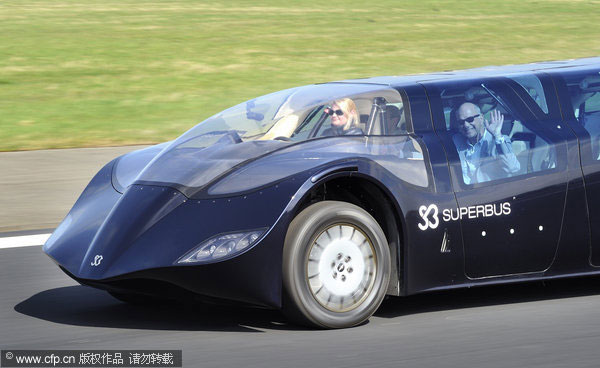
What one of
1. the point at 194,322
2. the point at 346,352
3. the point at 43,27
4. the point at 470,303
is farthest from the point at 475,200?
the point at 43,27

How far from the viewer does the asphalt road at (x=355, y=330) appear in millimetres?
4781

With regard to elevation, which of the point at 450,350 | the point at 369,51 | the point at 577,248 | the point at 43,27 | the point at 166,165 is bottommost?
the point at 450,350

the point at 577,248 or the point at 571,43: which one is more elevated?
the point at 571,43

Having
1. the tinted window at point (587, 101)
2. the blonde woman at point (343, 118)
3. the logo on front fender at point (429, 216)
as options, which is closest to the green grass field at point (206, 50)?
the blonde woman at point (343, 118)

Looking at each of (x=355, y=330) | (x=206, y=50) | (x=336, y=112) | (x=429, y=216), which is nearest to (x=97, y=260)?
(x=355, y=330)

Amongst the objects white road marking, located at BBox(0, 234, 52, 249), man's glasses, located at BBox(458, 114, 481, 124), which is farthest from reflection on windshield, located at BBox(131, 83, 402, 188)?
white road marking, located at BBox(0, 234, 52, 249)

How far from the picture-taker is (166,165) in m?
5.66

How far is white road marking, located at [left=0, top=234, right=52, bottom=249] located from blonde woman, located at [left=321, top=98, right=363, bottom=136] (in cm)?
323

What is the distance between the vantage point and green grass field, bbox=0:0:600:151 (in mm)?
15656

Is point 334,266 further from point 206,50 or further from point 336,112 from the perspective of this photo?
point 206,50

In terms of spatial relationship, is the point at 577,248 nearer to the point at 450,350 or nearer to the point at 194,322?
the point at 450,350

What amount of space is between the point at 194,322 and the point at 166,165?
85cm

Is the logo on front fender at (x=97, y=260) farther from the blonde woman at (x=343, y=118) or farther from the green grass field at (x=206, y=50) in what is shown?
the green grass field at (x=206, y=50)

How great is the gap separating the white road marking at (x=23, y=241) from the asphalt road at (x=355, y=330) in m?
1.48
